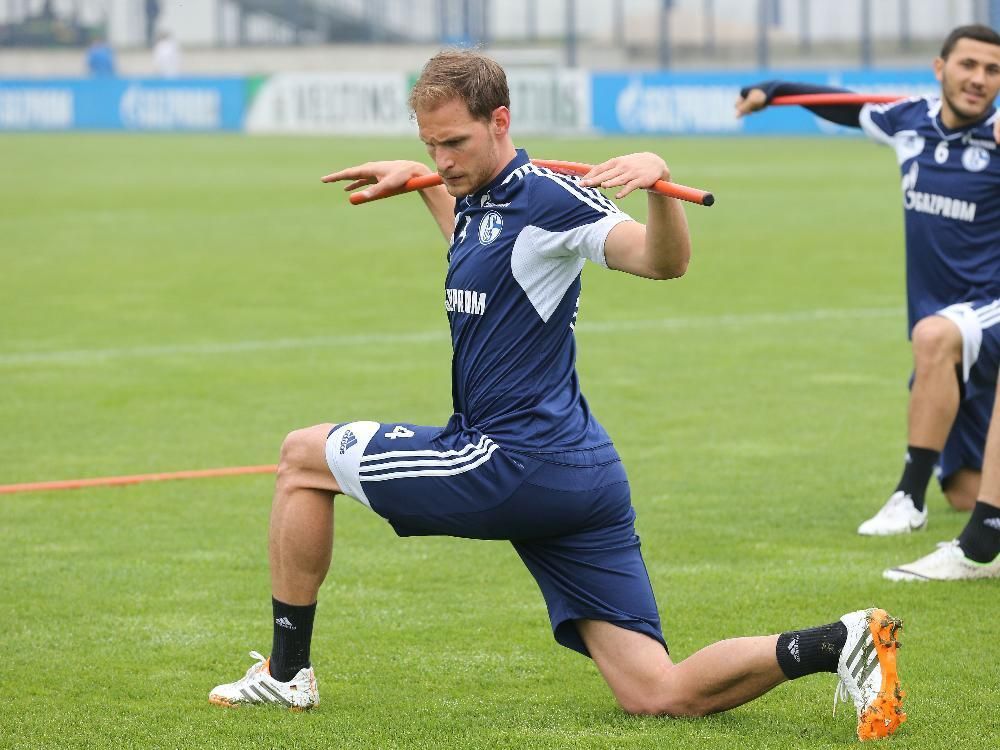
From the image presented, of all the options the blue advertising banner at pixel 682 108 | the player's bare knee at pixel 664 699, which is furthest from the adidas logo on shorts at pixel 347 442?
the blue advertising banner at pixel 682 108

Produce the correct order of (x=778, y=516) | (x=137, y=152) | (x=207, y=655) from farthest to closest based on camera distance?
(x=137, y=152)
(x=778, y=516)
(x=207, y=655)

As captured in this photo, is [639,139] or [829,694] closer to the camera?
[829,694]

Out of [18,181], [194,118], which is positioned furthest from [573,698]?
[194,118]

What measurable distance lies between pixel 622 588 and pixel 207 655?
1.53m

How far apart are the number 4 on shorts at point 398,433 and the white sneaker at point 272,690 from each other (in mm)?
→ 741

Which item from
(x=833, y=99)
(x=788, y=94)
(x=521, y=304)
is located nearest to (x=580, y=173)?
(x=521, y=304)

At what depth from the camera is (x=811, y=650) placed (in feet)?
15.1

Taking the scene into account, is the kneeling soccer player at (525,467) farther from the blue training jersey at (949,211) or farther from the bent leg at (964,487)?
the bent leg at (964,487)

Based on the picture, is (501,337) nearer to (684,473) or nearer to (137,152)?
(684,473)

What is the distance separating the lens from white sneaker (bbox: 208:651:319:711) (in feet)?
16.4

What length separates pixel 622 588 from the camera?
15.9 feet

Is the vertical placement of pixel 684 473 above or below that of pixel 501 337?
below

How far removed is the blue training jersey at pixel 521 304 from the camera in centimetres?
466

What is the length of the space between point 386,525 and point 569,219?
3214 millimetres
